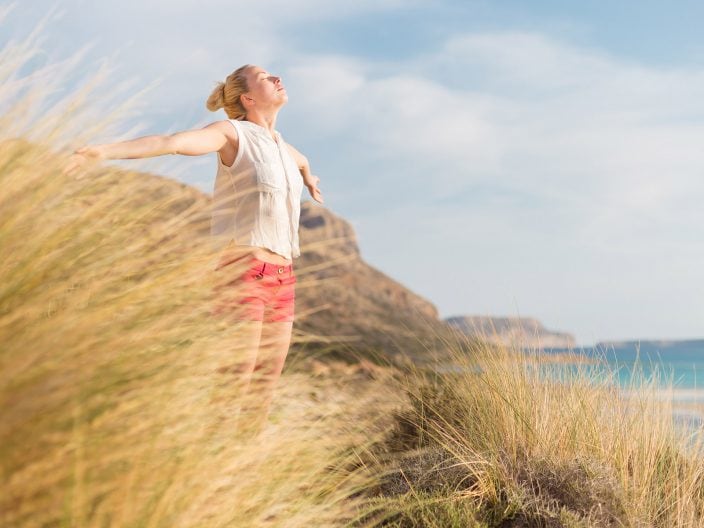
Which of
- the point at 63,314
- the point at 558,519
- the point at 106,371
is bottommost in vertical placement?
the point at 558,519

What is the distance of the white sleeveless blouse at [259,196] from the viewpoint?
3.45 m

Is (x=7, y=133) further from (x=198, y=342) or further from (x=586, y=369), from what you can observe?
(x=586, y=369)

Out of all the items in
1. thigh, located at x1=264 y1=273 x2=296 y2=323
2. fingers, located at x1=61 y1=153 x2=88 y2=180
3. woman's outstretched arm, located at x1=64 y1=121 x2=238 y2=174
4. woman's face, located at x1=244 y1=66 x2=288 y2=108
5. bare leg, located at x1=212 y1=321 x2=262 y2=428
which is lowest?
bare leg, located at x1=212 y1=321 x2=262 y2=428

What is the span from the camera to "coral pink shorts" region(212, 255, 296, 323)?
9.95 feet

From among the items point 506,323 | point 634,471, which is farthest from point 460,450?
point 506,323

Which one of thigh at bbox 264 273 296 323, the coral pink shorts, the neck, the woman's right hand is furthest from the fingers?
the neck

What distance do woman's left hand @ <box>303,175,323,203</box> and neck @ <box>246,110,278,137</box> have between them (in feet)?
2.01

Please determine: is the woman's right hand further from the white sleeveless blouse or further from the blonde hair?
the blonde hair

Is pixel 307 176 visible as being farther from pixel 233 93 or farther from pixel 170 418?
pixel 170 418

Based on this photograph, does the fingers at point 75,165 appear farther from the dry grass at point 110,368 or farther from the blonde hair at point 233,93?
the blonde hair at point 233,93

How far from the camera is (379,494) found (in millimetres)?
3986

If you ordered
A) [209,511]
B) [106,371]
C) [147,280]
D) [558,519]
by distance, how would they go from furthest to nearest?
[558,519] → [147,280] → [209,511] → [106,371]

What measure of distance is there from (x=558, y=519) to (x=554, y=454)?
0.67m

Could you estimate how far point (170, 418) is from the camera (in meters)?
2.29
